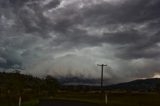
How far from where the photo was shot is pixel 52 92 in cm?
9044

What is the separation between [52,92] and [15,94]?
32135 mm

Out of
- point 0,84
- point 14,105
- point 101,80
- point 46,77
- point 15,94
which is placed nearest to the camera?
point 14,105

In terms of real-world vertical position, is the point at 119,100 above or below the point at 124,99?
below

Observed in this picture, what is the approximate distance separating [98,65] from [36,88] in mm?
23728

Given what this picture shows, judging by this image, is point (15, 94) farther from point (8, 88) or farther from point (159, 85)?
point (159, 85)

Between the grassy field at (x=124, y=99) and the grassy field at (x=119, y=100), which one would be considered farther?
the grassy field at (x=124, y=99)

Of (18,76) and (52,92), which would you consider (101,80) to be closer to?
(52,92)

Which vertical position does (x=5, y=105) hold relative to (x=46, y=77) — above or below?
below

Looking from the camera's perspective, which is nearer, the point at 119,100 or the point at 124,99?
the point at 119,100

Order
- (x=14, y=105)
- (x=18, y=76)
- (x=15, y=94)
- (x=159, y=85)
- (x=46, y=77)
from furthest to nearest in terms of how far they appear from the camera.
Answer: (x=159, y=85) < (x=46, y=77) < (x=18, y=76) < (x=15, y=94) < (x=14, y=105)

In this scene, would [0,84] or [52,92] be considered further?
[52,92]

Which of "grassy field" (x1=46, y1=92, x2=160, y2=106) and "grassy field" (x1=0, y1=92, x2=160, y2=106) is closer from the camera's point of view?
"grassy field" (x1=0, y1=92, x2=160, y2=106)

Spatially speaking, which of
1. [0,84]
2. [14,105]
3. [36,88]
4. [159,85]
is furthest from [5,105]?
[159,85]

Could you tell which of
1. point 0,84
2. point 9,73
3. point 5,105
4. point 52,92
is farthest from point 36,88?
point 5,105
